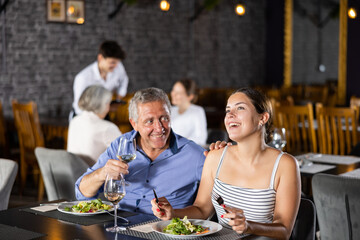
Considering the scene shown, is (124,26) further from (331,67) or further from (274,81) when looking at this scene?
(331,67)

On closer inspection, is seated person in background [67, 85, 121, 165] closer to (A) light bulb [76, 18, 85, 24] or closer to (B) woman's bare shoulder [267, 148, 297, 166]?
(B) woman's bare shoulder [267, 148, 297, 166]

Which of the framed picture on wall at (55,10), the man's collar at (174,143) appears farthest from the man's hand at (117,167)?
the framed picture on wall at (55,10)

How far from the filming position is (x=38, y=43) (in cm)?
772

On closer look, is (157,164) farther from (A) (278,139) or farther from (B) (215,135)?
(B) (215,135)

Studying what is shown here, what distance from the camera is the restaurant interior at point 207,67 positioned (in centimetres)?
539

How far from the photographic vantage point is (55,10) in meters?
7.86

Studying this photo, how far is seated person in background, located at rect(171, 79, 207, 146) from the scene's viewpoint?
504cm

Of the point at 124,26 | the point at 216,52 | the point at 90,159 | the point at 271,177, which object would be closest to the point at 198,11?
the point at 216,52

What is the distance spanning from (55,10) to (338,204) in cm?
644

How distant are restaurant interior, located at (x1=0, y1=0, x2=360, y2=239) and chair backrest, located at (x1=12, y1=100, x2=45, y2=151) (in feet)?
0.04

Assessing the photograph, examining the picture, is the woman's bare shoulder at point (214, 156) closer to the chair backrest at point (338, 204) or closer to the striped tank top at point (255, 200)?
the striped tank top at point (255, 200)

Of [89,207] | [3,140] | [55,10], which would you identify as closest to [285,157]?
[89,207]

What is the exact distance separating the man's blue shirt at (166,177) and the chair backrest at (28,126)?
11.6ft

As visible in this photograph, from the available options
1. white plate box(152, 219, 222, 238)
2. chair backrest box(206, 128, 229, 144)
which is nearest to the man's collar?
white plate box(152, 219, 222, 238)
